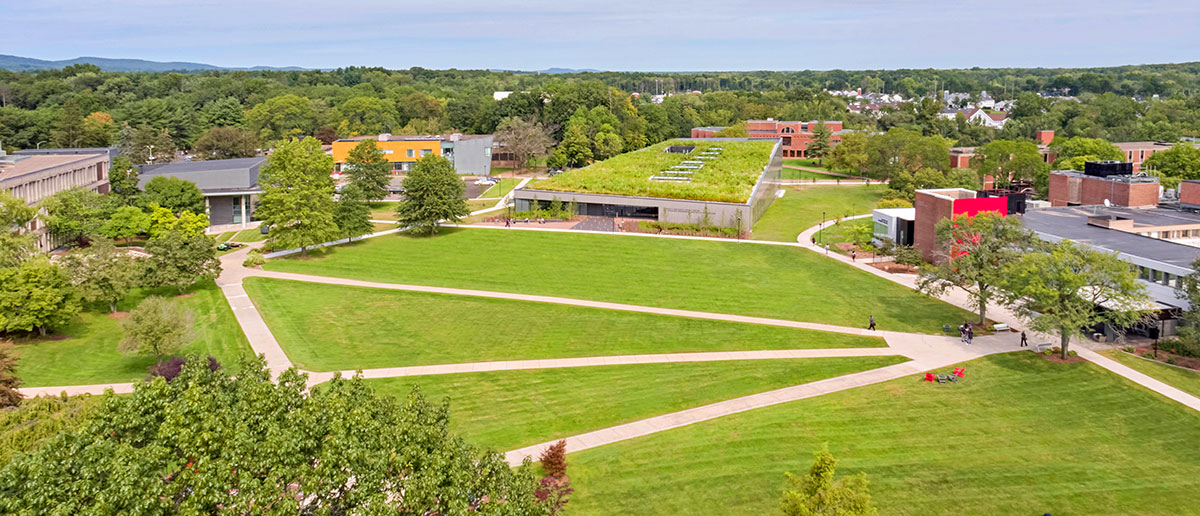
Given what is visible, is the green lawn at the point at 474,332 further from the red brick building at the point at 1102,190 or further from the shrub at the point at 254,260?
the red brick building at the point at 1102,190

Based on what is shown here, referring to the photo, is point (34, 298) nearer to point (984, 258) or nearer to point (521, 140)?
point (984, 258)

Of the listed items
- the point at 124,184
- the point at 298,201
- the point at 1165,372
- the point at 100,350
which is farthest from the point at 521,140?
the point at 1165,372

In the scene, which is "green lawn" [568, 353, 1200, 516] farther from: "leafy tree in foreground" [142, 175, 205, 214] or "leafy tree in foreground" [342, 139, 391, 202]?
"leafy tree in foreground" [342, 139, 391, 202]

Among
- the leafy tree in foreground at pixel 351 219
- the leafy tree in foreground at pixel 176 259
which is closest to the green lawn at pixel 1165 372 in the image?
the leafy tree in foreground at pixel 176 259

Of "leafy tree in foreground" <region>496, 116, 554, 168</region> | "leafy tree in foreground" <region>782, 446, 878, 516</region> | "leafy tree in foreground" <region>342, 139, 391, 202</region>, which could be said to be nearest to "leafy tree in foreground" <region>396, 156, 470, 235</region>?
"leafy tree in foreground" <region>342, 139, 391, 202</region>

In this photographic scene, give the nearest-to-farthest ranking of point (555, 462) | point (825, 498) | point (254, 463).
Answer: point (254, 463), point (825, 498), point (555, 462)

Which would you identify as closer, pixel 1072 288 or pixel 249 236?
pixel 1072 288
